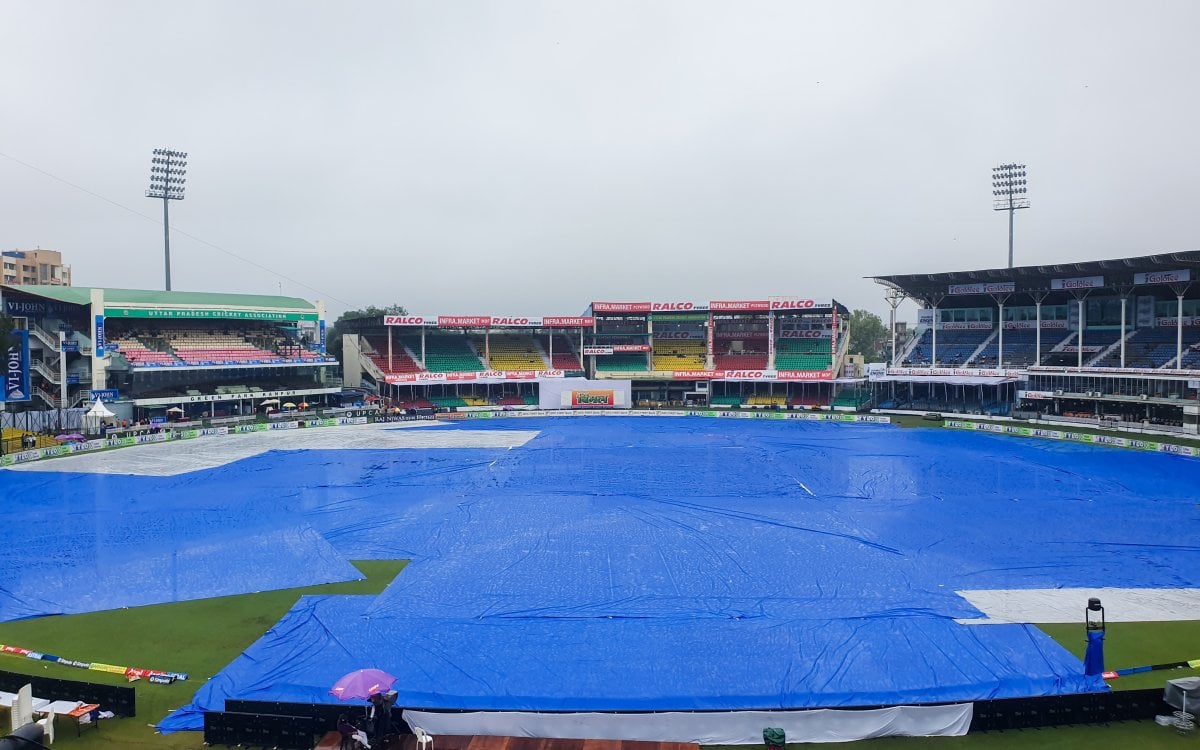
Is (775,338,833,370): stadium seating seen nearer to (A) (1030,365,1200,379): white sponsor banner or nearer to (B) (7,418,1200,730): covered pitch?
(A) (1030,365,1200,379): white sponsor banner

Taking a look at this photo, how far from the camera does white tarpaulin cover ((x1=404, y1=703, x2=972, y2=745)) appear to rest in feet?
31.5

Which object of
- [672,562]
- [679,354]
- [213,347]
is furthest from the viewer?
[679,354]

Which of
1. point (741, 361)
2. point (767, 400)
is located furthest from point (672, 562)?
point (741, 361)

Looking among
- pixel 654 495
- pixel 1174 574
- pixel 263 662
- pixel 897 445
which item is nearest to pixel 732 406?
pixel 897 445

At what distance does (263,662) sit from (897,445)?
3603cm

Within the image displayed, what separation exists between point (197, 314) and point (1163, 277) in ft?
222

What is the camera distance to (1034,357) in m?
52.6

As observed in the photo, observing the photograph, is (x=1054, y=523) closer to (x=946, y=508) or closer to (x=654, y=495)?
(x=946, y=508)

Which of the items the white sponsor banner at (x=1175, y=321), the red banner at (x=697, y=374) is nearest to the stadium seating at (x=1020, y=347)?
the white sponsor banner at (x=1175, y=321)

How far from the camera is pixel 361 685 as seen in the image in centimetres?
975

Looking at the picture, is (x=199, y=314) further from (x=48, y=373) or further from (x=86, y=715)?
(x=86, y=715)

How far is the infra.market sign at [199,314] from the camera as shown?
4728 centimetres

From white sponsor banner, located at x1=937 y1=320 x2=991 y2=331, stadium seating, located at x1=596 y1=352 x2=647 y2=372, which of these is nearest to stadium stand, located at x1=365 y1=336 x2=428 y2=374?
stadium seating, located at x1=596 y1=352 x2=647 y2=372

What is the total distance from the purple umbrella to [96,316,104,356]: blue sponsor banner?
46079 mm
